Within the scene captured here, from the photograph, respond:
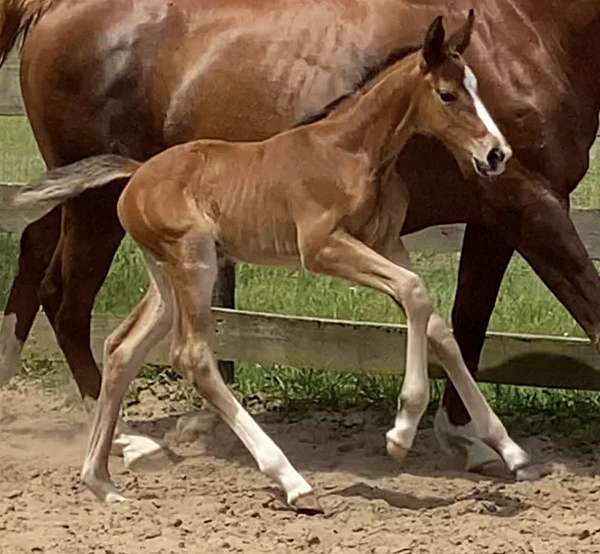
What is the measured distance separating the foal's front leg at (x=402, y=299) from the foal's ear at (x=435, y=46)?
22.9 inches

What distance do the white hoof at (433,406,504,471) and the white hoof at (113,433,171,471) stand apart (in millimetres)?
1004

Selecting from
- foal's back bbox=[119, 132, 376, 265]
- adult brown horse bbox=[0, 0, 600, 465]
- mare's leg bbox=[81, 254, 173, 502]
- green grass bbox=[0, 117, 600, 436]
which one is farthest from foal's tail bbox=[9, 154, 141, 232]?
green grass bbox=[0, 117, 600, 436]

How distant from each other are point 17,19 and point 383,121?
1936 millimetres

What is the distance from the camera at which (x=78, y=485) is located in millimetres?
4820

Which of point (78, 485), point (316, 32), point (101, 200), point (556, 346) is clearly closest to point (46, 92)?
point (101, 200)

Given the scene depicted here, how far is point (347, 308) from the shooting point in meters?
7.15

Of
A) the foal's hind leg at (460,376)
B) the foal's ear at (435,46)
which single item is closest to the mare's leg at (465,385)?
the foal's hind leg at (460,376)

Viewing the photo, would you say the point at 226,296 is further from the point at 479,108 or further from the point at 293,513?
the point at 479,108

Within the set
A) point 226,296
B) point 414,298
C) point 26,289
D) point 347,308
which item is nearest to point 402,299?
point 414,298

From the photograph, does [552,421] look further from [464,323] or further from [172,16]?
[172,16]

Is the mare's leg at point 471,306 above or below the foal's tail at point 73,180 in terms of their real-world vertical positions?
below

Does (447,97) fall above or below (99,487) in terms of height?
above

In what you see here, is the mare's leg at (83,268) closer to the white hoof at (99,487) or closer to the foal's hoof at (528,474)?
the white hoof at (99,487)

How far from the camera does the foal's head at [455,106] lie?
13.9ft
